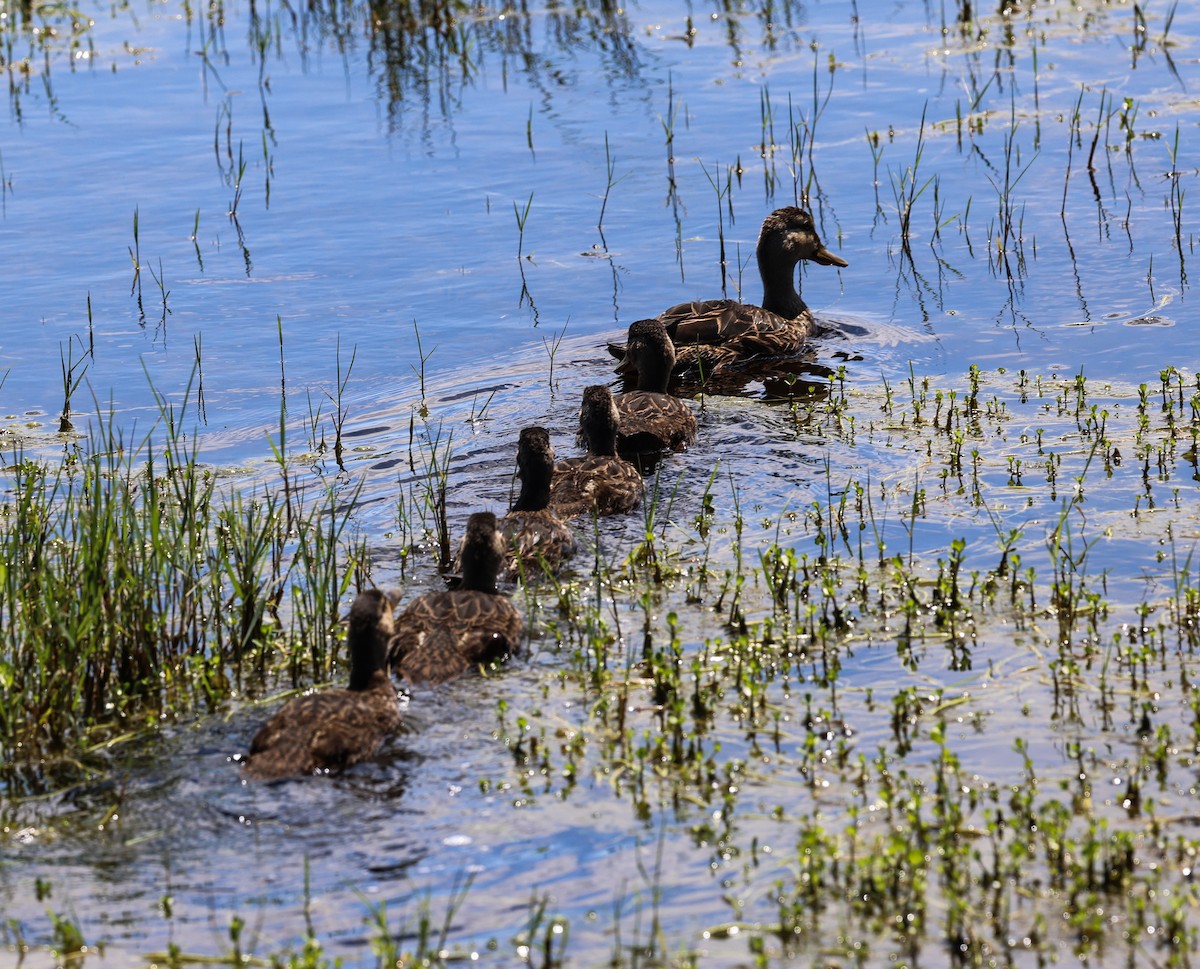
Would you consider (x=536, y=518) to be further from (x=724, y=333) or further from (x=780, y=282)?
(x=780, y=282)

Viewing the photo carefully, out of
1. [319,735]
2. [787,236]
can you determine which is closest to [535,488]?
[319,735]

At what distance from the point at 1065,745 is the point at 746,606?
6.21 feet

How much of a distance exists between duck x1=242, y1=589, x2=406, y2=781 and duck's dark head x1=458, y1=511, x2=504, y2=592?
3.20ft

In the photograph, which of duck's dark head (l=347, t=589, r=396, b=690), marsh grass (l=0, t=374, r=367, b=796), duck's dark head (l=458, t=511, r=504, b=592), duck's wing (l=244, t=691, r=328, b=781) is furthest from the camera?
duck's dark head (l=458, t=511, r=504, b=592)

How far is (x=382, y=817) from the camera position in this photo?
20.1 ft

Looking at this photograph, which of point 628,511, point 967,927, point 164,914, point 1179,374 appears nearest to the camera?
point 967,927

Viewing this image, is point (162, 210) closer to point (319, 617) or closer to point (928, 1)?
point (319, 617)

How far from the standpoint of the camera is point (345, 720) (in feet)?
21.4

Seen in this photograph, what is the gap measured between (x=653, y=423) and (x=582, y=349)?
6.93 feet

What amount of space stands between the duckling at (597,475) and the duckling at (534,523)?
0.17 meters

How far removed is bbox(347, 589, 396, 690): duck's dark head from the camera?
6.87 metres

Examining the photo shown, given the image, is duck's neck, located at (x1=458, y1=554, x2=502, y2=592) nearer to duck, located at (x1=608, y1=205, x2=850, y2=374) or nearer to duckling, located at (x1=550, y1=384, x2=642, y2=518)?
duckling, located at (x1=550, y1=384, x2=642, y2=518)

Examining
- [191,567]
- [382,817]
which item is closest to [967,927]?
[382,817]

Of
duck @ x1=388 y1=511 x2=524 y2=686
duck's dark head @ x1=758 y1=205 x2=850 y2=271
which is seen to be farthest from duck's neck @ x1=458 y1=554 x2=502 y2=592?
duck's dark head @ x1=758 y1=205 x2=850 y2=271
